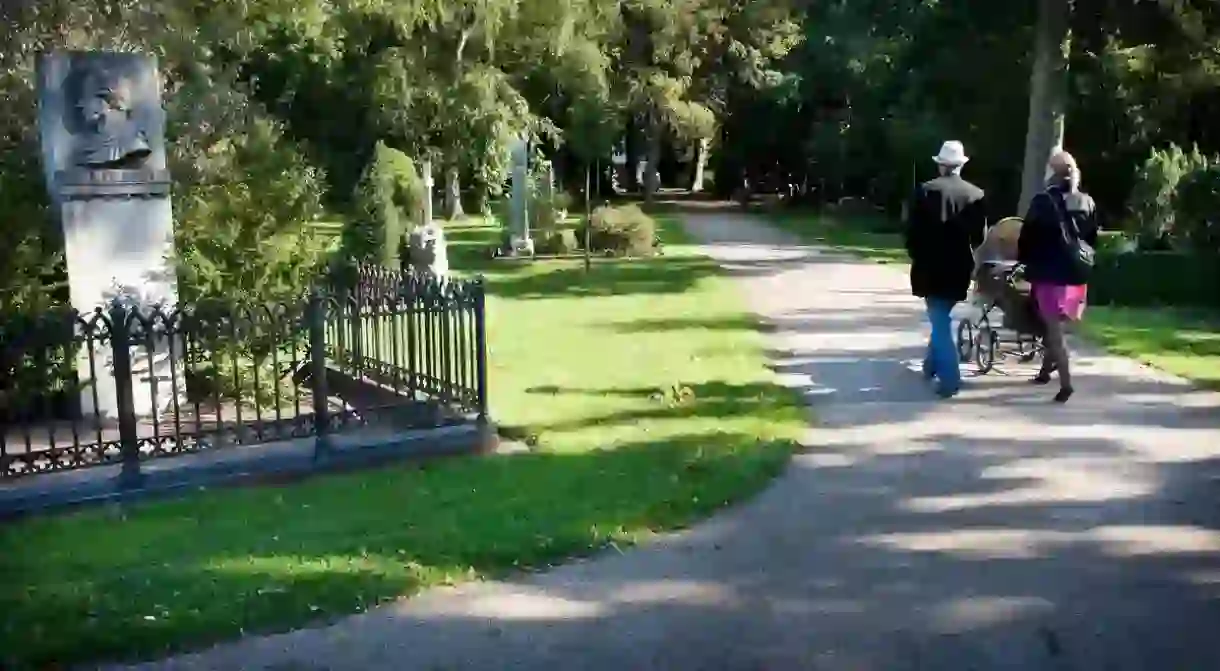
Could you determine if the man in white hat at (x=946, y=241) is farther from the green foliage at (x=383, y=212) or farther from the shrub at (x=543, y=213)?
the shrub at (x=543, y=213)

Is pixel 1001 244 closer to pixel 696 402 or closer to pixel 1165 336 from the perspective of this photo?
pixel 1165 336

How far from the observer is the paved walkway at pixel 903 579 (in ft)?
15.8

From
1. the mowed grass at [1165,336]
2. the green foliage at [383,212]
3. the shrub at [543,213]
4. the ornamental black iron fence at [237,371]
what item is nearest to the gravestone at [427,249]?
the green foliage at [383,212]

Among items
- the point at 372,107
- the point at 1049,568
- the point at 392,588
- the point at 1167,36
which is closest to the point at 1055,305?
the point at 1049,568

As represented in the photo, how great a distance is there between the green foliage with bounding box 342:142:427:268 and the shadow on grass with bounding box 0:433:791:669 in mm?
13051

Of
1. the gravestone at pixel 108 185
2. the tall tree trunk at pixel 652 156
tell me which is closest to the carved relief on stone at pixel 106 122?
the gravestone at pixel 108 185

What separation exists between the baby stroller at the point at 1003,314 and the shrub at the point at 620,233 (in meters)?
15.9

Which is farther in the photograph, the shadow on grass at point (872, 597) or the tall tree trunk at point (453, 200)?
the tall tree trunk at point (453, 200)

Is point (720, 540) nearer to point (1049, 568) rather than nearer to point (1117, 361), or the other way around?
point (1049, 568)

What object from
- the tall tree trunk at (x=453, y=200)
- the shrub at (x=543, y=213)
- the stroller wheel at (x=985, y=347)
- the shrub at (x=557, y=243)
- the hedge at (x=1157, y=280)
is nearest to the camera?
the stroller wheel at (x=985, y=347)

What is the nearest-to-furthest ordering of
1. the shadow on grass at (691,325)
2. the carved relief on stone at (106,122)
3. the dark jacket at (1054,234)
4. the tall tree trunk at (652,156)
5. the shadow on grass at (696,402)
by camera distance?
the dark jacket at (1054,234)
the shadow on grass at (696,402)
the carved relief on stone at (106,122)
the shadow on grass at (691,325)
the tall tree trunk at (652,156)

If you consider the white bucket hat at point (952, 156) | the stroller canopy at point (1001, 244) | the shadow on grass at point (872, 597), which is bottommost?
the shadow on grass at point (872, 597)

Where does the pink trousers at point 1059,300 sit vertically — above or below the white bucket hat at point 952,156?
below

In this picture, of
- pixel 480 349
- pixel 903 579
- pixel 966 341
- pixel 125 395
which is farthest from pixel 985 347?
pixel 125 395
